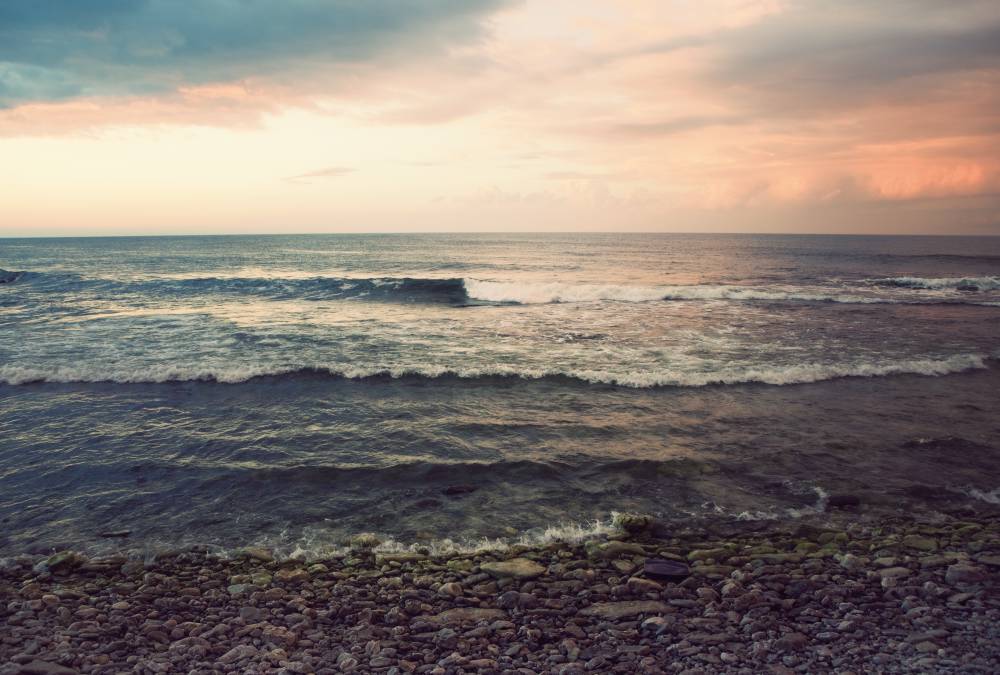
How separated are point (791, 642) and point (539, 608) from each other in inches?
94.5

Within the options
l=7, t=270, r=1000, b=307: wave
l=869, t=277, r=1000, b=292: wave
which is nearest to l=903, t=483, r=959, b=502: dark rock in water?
l=7, t=270, r=1000, b=307: wave

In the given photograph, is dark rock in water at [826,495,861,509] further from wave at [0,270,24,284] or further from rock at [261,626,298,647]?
wave at [0,270,24,284]

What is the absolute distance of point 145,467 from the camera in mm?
9766

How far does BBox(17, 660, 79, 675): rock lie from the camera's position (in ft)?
14.5

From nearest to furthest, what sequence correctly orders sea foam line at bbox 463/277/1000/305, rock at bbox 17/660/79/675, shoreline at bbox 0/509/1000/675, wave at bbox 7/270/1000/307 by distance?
rock at bbox 17/660/79/675 < shoreline at bbox 0/509/1000/675 < sea foam line at bbox 463/277/1000/305 < wave at bbox 7/270/1000/307

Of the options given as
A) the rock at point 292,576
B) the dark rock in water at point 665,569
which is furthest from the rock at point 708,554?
the rock at point 292,576

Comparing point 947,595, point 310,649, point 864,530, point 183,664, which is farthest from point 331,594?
point 864,530

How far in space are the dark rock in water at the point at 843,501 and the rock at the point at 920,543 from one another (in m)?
1.16

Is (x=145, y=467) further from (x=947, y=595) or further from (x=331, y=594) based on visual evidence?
(x=947, y=595)

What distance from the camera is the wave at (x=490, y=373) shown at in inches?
590

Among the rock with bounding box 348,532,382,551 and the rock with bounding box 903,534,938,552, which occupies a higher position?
the rock with bounding box 903,534,938,552

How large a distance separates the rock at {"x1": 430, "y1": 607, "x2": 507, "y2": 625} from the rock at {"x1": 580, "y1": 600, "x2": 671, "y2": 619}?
925 millimetres

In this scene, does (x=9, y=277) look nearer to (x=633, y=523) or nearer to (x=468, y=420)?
(x=468, y=420)

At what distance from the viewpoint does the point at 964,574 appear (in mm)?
5738
